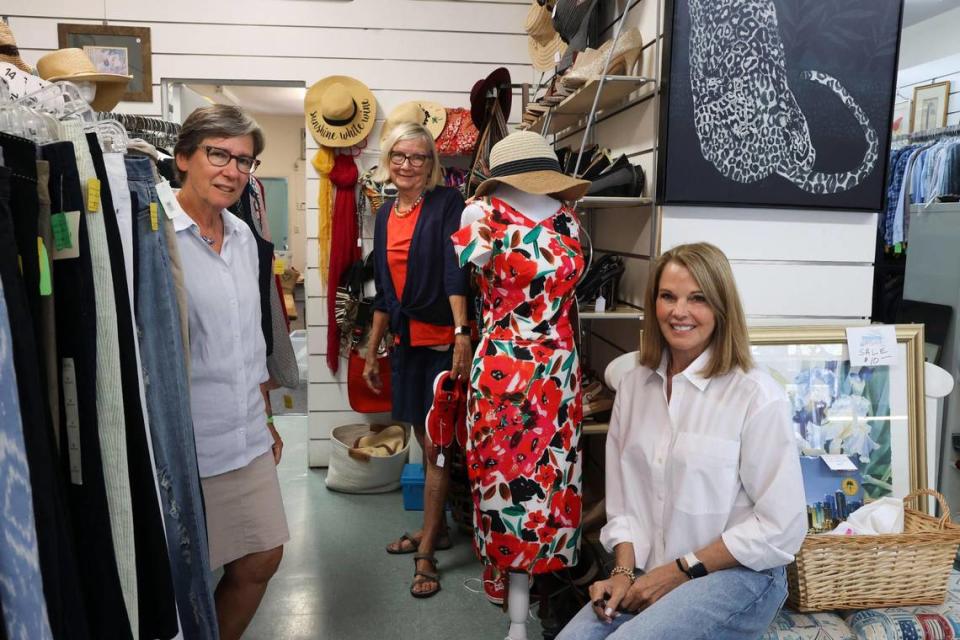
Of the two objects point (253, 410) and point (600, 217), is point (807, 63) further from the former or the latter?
point (253, 410)

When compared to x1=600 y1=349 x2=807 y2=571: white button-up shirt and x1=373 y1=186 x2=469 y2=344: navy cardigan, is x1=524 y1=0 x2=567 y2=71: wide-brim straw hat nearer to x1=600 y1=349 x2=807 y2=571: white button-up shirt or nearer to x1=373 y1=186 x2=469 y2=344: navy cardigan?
x1=373 y1=186 x2=469 y2=344: navy cardigan

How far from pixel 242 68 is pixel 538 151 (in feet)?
8.03

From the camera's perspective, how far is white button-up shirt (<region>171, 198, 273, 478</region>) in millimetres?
1640

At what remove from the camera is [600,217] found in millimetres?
3168

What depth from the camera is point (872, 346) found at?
2113 mm

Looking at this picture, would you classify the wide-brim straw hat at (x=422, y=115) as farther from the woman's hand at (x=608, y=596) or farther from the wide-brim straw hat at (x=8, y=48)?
the woman's hand at (x=608, y=596)

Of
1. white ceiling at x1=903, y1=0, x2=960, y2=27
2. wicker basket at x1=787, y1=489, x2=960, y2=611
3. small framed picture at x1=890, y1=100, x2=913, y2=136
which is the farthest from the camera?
small framed picture at x1=890, y1=100, x2=913, y2=136

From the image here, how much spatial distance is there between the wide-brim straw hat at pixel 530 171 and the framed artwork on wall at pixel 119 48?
2.61 meters

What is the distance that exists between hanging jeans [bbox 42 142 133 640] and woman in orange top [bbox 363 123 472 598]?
68.8 inches

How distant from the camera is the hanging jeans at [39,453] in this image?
0.80m

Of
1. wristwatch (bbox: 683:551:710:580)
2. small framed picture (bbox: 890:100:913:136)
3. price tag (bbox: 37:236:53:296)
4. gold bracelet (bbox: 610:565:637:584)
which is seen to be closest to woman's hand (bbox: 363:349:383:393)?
gold bracelet (bbox: 610:565:637:584)

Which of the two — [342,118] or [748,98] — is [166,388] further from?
[342,118]

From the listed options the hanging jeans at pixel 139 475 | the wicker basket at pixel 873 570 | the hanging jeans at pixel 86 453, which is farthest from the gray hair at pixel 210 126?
the wicker basket at pixel 873 570

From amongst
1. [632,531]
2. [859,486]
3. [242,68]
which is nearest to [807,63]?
[859,486]
